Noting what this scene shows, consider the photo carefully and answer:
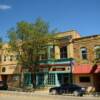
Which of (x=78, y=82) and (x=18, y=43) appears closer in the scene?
(x=78, y=82)

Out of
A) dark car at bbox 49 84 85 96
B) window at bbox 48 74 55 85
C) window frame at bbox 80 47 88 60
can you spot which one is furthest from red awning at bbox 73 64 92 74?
dark car at bbox 49 84 85 96

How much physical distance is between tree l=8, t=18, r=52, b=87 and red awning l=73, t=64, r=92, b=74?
20.5 ft

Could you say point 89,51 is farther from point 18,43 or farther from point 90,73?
point 18,43

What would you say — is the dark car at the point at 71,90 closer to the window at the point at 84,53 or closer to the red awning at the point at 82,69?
the red awning at the point at 82,69

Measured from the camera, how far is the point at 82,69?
132 ft

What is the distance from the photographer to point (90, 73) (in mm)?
39156

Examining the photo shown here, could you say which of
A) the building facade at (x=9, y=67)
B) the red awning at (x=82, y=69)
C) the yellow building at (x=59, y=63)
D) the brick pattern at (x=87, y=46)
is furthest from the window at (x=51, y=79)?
the building facade at (x=9, y=67)

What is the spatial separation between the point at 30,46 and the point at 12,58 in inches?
447

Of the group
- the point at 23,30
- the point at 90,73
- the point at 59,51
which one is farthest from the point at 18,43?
the point at 90,73

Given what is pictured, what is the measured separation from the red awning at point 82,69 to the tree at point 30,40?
626cm


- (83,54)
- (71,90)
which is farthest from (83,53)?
(71,90)

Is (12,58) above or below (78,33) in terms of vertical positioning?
below

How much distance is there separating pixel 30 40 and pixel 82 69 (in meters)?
9.70

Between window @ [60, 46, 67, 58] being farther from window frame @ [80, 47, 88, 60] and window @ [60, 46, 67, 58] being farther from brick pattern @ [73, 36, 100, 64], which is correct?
window frame @ [80, 47, 88, 60]
